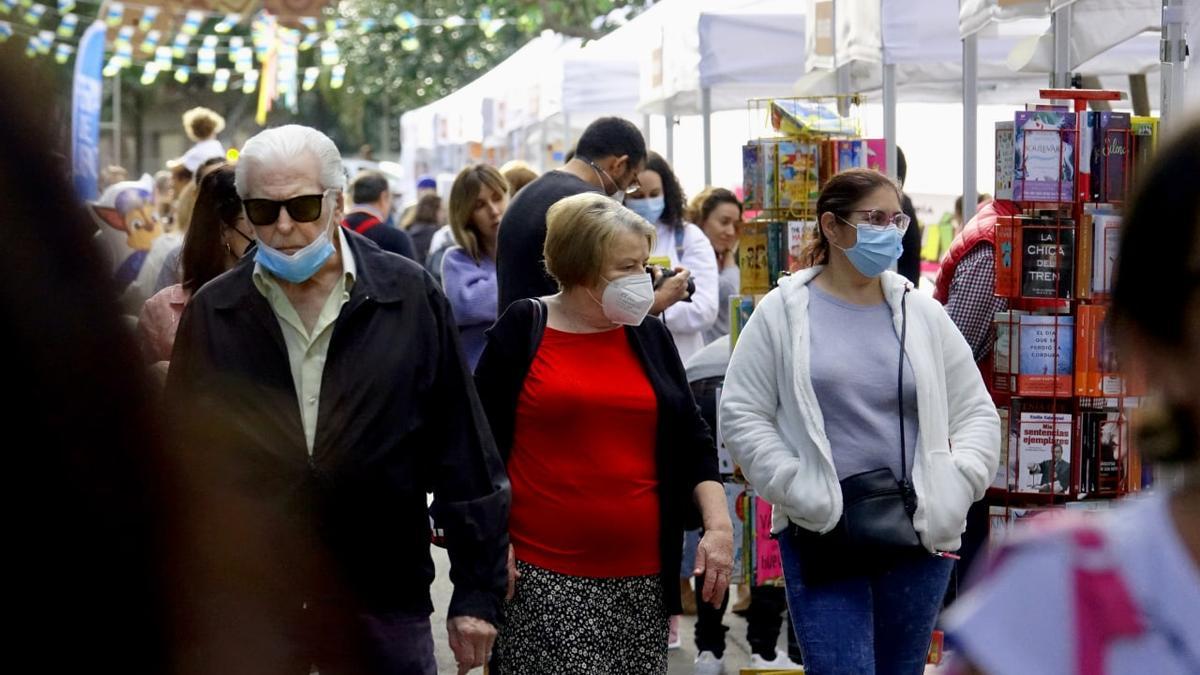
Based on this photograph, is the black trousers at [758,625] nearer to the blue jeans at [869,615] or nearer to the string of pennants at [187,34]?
the blue jeans at [869,615]

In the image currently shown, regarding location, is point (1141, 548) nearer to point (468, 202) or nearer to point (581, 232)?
point (581, 232)

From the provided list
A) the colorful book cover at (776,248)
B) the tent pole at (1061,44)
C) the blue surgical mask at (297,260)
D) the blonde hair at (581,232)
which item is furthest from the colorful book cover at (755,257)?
the blue surgical mask at (297,260)

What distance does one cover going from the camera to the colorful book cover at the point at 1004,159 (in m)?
5.56

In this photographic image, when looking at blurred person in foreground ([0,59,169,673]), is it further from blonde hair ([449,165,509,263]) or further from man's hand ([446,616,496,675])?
blonde hair ([449,165,509,263])

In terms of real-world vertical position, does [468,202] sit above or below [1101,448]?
above

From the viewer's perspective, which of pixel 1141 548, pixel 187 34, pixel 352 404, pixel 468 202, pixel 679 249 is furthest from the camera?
pixel 187 34

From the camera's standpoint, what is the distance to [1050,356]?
554cm

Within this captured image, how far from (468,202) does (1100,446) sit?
3962 mm

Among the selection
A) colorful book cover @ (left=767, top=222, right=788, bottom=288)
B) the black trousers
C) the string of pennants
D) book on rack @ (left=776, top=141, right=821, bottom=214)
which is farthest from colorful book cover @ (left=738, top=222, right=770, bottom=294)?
the string of pennants

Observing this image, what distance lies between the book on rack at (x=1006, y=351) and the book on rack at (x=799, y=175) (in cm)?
136

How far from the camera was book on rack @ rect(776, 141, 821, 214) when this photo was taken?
22.8ft

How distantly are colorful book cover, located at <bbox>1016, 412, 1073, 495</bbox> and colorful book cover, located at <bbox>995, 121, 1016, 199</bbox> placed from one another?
2.38 feet

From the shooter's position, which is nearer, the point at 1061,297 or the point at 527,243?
the point at 1061,297

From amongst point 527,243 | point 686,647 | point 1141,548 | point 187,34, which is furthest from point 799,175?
point 187,34
